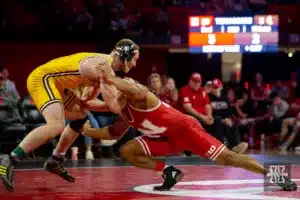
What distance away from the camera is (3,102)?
10.9m

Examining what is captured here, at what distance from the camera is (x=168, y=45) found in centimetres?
1733

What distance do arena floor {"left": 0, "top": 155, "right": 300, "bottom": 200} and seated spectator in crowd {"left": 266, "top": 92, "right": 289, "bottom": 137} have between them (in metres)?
4.59

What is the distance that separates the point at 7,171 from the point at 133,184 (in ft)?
3.96

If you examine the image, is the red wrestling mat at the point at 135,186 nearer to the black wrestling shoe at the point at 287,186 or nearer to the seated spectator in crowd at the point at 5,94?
the black wrestling shoe at the point at 287,186

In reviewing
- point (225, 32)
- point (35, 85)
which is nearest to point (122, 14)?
point (225, 32)

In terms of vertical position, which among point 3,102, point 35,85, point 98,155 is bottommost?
point 98,155

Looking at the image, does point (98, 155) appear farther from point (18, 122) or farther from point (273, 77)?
point (273, 77)

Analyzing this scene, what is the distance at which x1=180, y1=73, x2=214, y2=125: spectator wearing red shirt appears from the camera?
1118cm

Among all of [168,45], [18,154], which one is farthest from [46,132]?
[168,45]

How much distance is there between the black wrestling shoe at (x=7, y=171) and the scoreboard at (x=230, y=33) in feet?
31.6

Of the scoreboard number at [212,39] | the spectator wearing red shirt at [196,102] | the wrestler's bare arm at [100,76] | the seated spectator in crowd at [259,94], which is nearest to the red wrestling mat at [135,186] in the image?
the wrestler's bare arm at [100,76]

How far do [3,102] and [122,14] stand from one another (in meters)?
6.23

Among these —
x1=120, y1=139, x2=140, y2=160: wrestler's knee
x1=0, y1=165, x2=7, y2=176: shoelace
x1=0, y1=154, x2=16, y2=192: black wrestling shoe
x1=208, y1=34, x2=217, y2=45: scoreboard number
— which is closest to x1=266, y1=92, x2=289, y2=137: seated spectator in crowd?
x1=208, y1=34, x2=217, y2=45: scoreboard number
